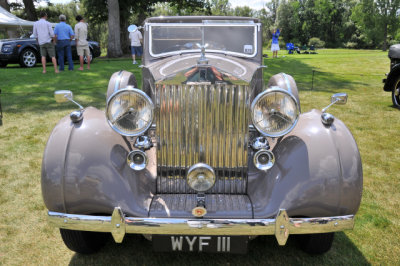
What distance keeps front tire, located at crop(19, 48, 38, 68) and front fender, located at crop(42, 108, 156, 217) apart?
12780mm

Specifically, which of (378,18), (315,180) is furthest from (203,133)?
(378,18)

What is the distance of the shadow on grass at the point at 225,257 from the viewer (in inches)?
106

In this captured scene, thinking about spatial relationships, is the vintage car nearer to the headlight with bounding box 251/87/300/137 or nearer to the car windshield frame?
the headlight with bounding box 251/87/300/137

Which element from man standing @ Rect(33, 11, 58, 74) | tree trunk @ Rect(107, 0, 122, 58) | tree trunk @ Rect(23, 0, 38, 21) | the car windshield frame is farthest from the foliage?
the car windshield frame

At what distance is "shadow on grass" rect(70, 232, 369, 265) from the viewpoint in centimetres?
270

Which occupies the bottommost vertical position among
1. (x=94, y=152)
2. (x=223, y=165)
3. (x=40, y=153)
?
(x=40, y=153)

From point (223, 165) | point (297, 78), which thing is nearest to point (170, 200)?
point (223, 165)

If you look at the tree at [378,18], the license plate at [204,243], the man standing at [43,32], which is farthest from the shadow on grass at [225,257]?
the tree at [378,18]

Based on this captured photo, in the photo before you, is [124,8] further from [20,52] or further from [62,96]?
[62,96]

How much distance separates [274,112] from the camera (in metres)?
2.45

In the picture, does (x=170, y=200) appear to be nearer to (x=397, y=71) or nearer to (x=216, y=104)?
(x=216, y=104)

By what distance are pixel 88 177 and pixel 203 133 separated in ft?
2.76

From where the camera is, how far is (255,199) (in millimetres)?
2441

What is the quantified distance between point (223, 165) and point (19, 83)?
937 cm
